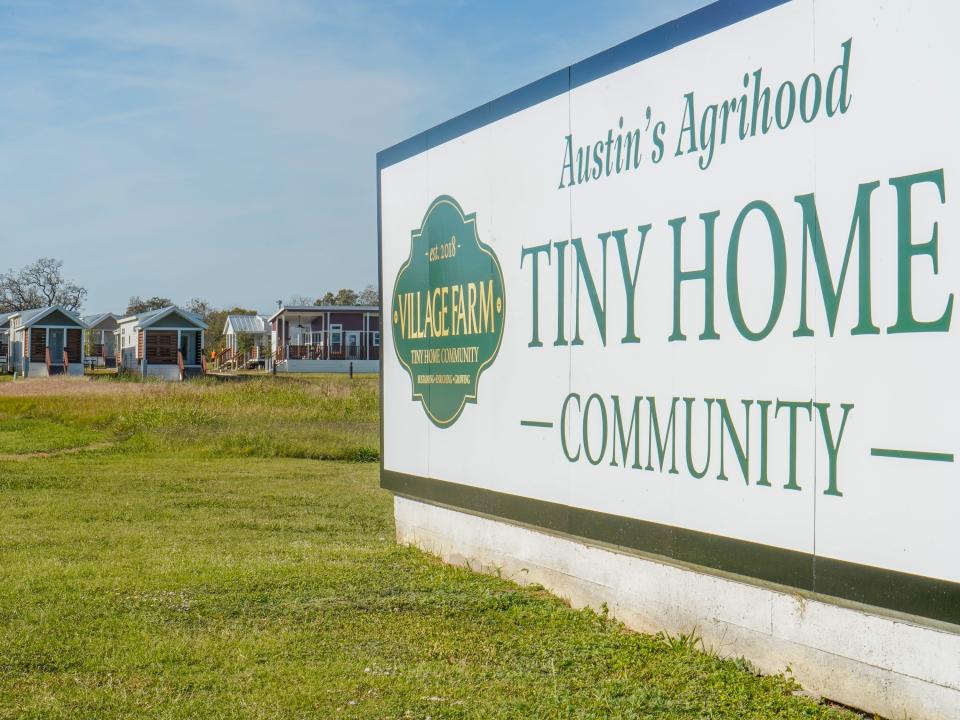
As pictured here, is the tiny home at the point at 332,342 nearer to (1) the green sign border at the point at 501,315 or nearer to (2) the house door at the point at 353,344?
(2) the house door at the point at 353,344

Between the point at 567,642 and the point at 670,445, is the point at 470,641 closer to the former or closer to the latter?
the point at 567,642

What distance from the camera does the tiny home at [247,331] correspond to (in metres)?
91.4

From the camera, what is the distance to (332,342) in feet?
243

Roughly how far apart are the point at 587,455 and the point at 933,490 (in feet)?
8.78

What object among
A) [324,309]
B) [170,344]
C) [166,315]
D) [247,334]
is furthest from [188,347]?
[247,334]

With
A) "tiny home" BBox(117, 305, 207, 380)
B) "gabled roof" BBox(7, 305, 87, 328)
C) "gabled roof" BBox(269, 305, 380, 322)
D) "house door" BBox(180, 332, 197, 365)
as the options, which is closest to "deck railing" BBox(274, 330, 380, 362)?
"gabled roof" BBox(269, 305, 380, 322)

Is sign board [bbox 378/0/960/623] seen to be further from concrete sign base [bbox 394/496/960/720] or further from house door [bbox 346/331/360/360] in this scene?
house door [bbox 346/331/360/360]

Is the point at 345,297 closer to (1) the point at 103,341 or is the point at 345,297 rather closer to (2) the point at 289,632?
(1) the point at 103,341

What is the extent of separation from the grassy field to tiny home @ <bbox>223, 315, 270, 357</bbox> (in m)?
79.7

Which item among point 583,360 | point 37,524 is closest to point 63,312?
point 37,524

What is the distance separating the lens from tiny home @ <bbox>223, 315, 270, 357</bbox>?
91375 mm

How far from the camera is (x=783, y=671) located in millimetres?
5301

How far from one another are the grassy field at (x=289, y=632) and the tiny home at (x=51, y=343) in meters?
55.6

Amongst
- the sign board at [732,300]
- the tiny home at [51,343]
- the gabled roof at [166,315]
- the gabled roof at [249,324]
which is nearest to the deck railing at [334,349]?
the gabled roof at [166,315]
